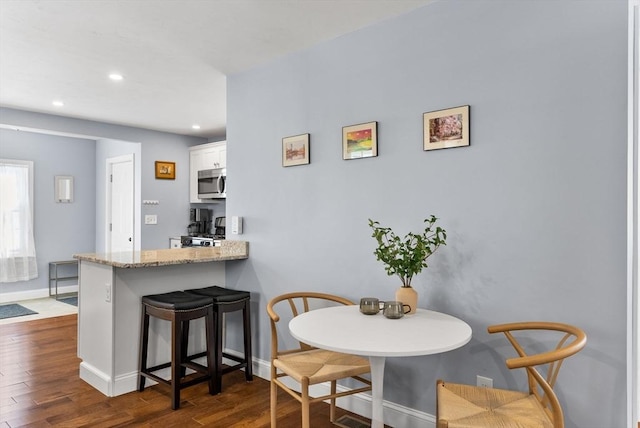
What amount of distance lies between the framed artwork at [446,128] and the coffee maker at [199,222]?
182 inches

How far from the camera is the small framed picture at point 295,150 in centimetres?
302

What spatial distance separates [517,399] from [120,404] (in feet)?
7.88

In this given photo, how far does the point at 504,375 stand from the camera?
2.14 m

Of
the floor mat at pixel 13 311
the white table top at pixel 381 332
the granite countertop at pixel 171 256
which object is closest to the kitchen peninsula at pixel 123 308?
the granite countertop at pixel 171 256

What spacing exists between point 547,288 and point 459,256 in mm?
438

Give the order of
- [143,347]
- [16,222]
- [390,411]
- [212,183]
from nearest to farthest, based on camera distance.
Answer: [390,411]
[143,347]
[212,183]
[16,222]

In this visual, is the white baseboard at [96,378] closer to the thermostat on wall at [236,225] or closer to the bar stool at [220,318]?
the bar stool at [220,318]

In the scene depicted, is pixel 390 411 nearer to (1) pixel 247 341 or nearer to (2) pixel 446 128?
(1) pixel 247 341

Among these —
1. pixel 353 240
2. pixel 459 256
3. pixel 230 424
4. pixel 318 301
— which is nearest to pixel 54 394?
→ pixel 230 424

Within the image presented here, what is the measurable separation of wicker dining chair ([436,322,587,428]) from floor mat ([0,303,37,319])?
5386 millimetres

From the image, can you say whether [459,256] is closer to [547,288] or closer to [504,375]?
[547,288]

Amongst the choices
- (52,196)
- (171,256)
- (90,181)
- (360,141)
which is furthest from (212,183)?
(360,141)

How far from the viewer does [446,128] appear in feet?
7.64

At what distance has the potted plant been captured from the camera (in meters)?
2.19
